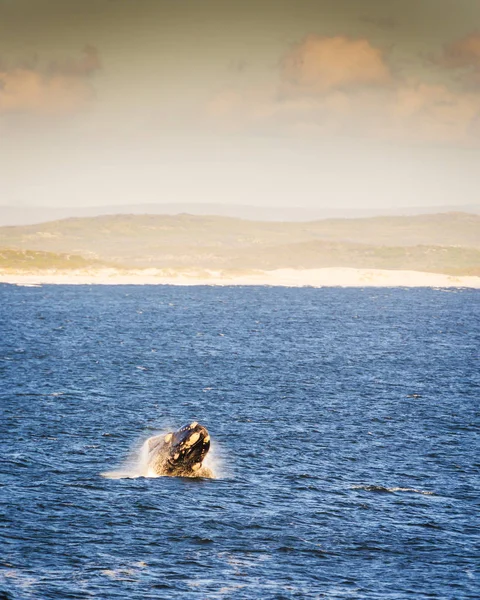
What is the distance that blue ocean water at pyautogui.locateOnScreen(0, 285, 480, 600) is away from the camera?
3909cm

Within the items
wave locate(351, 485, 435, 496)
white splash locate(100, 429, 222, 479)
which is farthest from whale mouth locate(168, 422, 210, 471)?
wave locate(351, 485, 435, 496)

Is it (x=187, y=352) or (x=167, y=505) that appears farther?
(x=187, y=352)

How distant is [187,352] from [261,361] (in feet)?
39.1

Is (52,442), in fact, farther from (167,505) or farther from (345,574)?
(345,574)

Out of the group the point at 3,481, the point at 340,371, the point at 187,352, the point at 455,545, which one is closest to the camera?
the point at 455,545

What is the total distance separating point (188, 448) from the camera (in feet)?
177

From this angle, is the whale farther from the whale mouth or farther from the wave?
the wave

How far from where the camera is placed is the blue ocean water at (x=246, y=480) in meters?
39.1

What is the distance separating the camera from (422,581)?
38750 mm

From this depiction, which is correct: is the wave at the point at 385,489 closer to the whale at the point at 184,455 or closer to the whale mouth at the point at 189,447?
the whale at the point at 184,455

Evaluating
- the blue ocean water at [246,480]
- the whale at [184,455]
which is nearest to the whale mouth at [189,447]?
the whale at [184,455]

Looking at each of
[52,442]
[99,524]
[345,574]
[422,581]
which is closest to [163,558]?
[99,524]

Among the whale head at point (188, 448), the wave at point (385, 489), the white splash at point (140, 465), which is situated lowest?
the wave at point (385, 489)

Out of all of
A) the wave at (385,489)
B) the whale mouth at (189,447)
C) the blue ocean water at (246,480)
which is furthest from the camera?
the whale mouth at (189,447)
